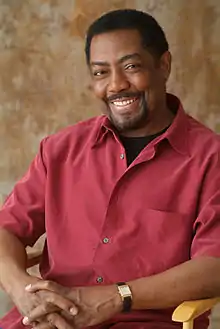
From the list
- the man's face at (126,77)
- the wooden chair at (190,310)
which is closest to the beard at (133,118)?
the man's face at (126,77)

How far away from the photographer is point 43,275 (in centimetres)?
188

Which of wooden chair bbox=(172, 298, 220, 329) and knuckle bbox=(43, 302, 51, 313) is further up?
knuckle bbox=(43, 302, 51, 313)

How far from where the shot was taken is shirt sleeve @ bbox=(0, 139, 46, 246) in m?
1.90

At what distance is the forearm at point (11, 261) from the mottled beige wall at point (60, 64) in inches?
28.6

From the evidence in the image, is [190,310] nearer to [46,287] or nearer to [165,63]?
[46,287]

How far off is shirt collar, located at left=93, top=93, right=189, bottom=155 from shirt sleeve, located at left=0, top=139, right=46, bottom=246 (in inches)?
8.1

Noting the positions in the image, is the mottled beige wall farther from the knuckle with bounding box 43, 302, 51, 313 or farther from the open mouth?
the knuckle with bounding box 43, 302, 51, 313

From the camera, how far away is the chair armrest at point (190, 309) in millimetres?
1501

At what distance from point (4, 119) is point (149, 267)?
42.0 inches

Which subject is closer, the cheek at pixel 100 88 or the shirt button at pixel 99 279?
the shirt button at pixel 99 279

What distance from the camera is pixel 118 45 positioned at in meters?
1.79

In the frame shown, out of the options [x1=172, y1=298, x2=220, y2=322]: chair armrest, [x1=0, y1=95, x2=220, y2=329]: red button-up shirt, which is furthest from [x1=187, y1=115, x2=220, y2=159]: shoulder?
[x1=172, y1=298, x2=220, y2=322]: chair armrest

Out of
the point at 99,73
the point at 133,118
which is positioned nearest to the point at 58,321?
the point at 133,118

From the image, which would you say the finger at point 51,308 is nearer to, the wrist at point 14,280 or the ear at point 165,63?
the wrist at point 14,280
